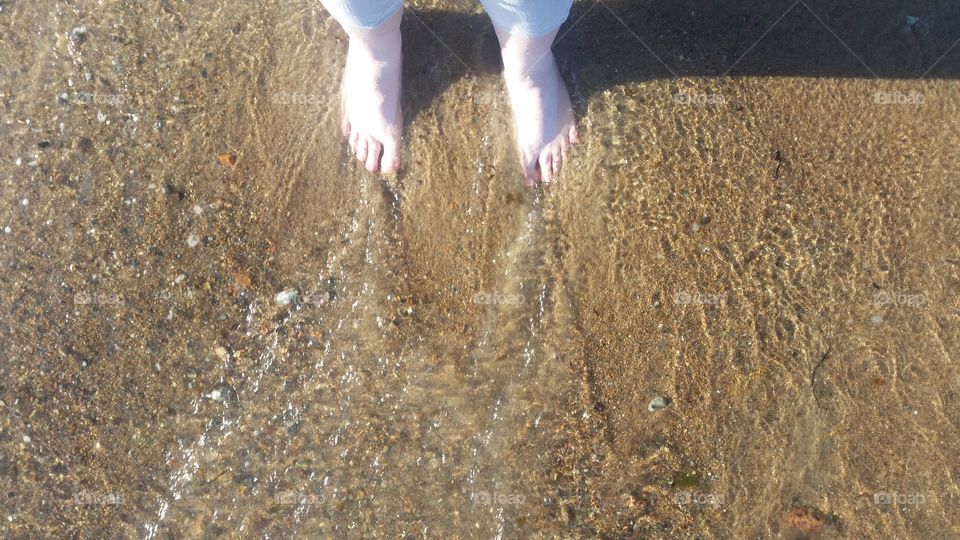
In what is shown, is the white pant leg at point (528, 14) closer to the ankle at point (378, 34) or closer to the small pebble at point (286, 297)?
the ankle at point (378, 34)

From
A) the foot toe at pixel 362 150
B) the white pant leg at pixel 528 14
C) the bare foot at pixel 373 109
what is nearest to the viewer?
the white pant leg at pixel 528 14

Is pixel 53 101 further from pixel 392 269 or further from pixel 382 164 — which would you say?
pixel 392 269

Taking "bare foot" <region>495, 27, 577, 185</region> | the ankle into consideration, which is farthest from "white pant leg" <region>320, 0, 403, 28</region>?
"bare foot" <region>495, 27, 577, 185</region>

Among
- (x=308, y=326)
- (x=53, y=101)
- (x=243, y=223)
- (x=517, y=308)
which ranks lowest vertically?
(x=517, y=308)

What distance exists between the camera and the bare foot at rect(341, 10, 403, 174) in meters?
2.55

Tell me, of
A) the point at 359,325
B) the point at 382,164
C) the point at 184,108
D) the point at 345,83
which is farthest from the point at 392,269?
the point at 184,108

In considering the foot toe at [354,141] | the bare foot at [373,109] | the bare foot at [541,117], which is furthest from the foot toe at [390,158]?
the bare foot at [541,117]

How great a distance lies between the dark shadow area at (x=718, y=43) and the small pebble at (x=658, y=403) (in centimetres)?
125

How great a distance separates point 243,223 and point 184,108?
0.55m

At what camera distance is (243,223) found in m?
2.59

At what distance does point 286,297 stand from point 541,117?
122 centimetres

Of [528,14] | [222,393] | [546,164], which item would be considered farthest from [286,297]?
[528,14]

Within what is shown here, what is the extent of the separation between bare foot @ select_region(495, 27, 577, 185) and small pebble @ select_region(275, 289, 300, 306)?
40.4 inches

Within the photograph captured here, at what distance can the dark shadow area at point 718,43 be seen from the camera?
271 centimetres
